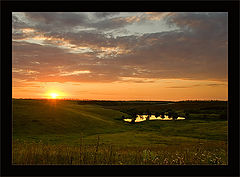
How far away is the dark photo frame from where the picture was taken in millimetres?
4812

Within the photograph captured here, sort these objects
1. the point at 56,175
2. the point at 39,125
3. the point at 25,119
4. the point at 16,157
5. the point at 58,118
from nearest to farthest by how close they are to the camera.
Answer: the point at 56,175 → the point at 16,157 → the point at 39,125 → the point at 25,119 → the point at 58,118

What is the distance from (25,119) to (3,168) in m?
35.0

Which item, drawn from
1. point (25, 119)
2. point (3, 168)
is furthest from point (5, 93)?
point (25, 119)

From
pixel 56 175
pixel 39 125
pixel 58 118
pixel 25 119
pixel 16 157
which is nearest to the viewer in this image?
pixel 56 175

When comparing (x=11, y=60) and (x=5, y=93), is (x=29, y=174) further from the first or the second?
(x=11, y=60)

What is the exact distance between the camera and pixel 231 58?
5039mm

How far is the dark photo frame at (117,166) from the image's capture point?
15.8 feet

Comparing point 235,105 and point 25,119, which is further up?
point 235,105

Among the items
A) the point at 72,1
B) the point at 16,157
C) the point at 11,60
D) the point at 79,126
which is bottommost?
the point at 79,126

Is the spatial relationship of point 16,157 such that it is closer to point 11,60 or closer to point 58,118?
point 11,60

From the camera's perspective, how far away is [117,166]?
4812mm

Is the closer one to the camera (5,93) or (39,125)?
(5,93)

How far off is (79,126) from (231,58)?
36.5m

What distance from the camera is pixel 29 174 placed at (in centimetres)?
482
